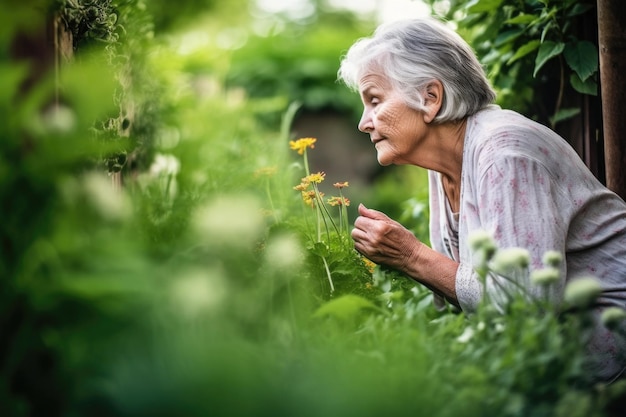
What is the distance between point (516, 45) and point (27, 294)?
2.34m

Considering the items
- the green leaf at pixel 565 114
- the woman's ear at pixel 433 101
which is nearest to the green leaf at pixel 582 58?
the green leaf at pixel 565 114

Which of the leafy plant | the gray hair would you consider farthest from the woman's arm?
the leafy plant

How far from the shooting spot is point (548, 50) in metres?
2.63

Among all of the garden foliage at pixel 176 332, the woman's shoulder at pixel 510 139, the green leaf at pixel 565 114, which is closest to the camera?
the garden foliage at pixel 176 332

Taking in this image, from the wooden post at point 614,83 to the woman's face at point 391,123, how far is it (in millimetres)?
611

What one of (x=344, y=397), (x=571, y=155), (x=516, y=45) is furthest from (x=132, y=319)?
(x=516, y=45)

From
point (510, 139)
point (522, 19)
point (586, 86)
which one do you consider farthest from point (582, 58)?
point (510, 139)

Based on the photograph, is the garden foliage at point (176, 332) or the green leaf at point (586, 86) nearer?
the garden foliage at point (176, 332)

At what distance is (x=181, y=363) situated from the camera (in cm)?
97

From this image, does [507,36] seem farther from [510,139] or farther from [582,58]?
[510,139]

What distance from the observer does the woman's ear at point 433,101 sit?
227 centimetres

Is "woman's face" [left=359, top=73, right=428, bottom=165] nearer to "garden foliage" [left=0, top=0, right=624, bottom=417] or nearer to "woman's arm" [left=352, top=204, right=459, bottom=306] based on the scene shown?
"woman's arm" [left=352, top=204, right=459, bottom=306]

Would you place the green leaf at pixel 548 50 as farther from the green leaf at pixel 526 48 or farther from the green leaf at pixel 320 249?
the green leaf at pixel 320 249

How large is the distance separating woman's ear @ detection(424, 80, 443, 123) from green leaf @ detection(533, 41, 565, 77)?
47 centimetres
